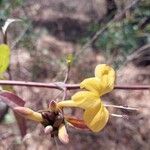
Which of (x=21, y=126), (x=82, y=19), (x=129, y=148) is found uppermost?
(x=82, y=19)

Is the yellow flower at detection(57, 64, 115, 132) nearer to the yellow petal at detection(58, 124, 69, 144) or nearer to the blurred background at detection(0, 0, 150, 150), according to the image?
the yellow petal at detection(58, 124, 69, 144)

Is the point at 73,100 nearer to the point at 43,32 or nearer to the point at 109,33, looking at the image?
the point at 109,33

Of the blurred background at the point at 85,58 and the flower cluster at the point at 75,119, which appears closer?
the flower cluster at the point at 75,119

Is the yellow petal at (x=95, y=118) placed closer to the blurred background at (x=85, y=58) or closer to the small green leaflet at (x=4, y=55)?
the small green leaflet at (x=4, y=55)

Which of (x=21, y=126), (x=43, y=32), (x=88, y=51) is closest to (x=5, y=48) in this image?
(x=21, y=126)

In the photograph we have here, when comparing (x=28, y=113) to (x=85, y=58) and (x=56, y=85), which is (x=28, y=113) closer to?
(x=56, y=85)

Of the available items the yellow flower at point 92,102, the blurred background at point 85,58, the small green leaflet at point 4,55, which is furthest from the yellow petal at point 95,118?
the blurred background at point 85,58
